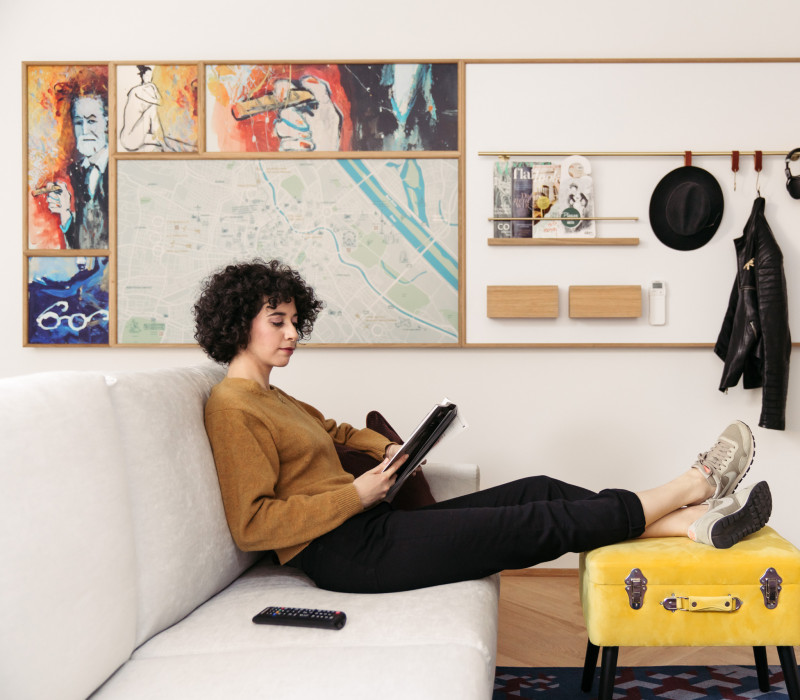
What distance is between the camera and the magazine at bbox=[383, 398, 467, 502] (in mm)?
Answer: 1622

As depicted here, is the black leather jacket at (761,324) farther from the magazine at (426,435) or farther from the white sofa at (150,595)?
the white sofa at (150,595)

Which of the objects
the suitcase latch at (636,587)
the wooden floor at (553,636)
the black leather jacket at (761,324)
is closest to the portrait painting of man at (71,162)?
the wooden floor at (553,636)

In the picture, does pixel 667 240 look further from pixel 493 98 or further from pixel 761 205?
pixel 493 98

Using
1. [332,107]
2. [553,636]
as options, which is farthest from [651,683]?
[332,107]

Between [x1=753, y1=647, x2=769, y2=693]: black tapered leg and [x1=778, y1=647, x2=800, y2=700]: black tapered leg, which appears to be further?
[x1=753, y1=647, x2=769, y2=693]: black tapered leg

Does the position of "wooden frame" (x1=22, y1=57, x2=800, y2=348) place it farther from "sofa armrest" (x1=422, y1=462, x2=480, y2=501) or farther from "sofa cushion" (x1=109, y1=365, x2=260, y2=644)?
"sofa cushion" (x1=109, y1=365, x2=260, y2=644)

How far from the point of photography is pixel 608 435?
287cm

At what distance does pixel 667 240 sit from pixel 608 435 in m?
0.84

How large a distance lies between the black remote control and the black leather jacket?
6.62ft

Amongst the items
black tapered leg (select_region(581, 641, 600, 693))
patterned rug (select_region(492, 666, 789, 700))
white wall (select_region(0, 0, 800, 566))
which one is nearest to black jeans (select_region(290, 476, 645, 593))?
black tapered leg (select_region(581, 641, 600, 693))

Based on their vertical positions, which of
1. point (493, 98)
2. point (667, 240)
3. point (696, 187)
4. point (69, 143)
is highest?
point (493, 98)

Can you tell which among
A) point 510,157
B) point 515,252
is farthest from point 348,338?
point 510,157

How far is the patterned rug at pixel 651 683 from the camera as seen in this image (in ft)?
6.04

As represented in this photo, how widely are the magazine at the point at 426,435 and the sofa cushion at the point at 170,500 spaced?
1.40 ft
